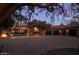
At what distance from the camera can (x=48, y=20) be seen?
1332cm

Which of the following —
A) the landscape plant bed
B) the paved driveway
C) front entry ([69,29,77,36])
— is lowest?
the landscape plant bed

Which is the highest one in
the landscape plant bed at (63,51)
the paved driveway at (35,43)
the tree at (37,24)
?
the tree at (37,24)

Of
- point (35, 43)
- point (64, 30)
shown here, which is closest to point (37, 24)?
point (35, 43)

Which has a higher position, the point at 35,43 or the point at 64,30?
the point at 64,30

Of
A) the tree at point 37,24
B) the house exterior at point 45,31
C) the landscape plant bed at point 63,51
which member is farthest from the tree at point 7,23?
the landscape plant bed at point 63,51

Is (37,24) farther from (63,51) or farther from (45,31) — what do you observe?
(63,51)

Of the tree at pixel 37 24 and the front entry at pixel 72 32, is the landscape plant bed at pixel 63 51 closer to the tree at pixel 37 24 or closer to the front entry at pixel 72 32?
the front entry at pixel 72 32

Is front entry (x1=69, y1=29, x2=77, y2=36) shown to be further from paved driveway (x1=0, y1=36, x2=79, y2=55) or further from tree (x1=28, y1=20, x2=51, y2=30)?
tree (x1=28, y1=20, x2=51, y2=30)

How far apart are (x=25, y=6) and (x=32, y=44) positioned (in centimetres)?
76

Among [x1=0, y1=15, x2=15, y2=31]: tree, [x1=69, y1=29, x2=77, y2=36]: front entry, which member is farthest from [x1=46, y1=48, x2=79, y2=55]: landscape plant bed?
[x1=0, y1=15, x2=15, y2=31]: tree

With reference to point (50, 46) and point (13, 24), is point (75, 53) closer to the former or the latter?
point (50, 46)

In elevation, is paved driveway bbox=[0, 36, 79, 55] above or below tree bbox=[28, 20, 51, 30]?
below
